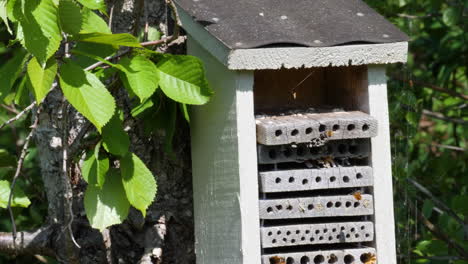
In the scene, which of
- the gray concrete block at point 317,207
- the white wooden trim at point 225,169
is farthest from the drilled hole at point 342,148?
the white wooden trim at point 225,169

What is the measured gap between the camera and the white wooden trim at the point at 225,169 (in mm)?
1892

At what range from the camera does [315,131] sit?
192 centimetres

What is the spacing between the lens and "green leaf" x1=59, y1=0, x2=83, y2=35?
1773 mm

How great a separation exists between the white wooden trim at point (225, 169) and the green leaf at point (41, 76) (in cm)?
39

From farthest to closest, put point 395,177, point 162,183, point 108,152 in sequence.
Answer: point 395,177, point 162,183, point 108,152

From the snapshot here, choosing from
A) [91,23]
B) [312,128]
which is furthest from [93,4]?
[312,128]

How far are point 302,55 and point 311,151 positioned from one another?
23 centimetres

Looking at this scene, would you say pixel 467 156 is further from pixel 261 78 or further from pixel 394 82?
pixel 261 78

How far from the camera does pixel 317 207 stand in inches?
77.0

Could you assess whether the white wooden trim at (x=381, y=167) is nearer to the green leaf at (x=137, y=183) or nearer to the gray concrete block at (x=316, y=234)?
the gray concrete block at (x=316, y=234)

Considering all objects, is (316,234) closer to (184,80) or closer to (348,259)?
(348,259)

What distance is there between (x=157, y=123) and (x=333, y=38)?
517mm

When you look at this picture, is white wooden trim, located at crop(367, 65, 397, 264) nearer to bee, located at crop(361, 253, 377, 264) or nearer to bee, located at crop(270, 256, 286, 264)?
bee, located at crop(361, 253, 377, 264)

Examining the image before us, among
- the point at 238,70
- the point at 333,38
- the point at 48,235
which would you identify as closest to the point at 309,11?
the point at 333,38
